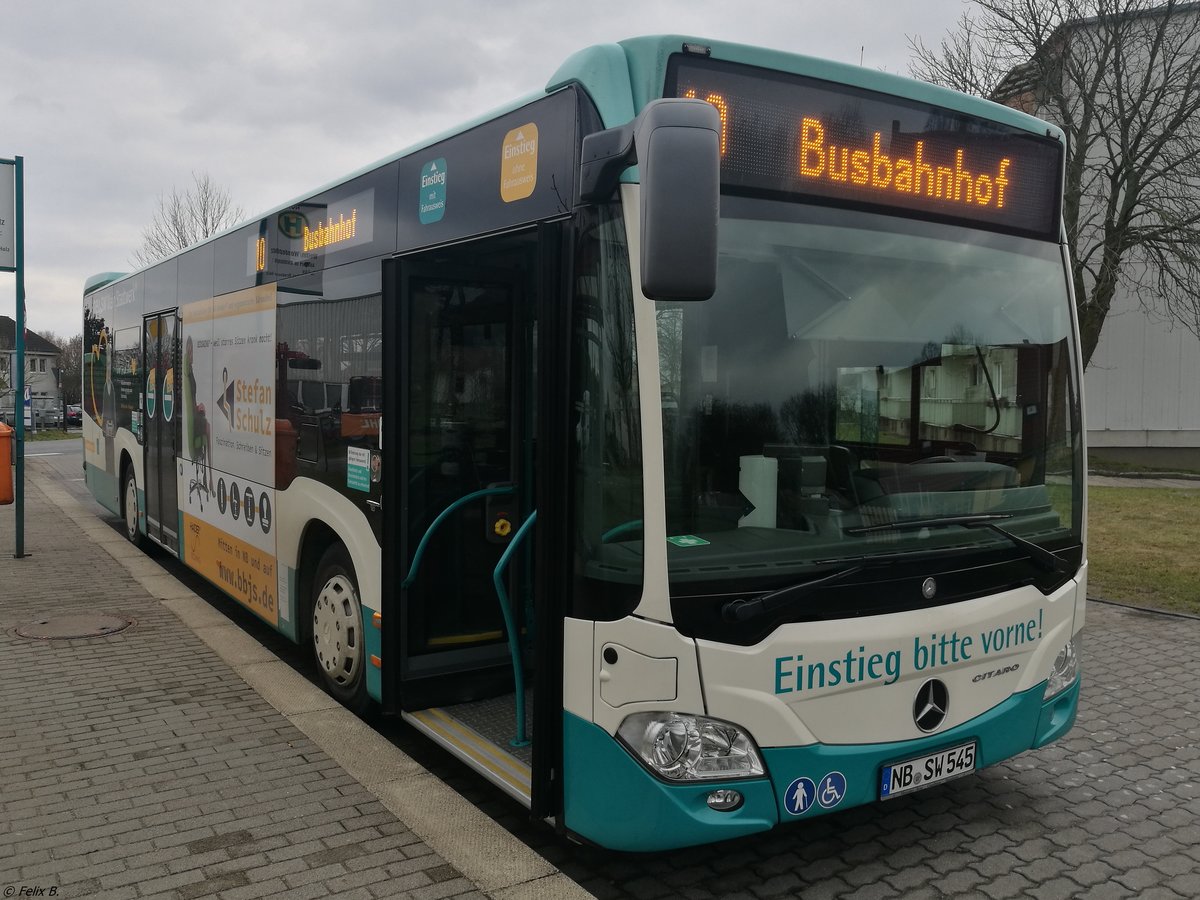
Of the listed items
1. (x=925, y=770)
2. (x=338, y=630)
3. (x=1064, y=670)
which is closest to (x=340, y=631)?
(x=338, y=630)

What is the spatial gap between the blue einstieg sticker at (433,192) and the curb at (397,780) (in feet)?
7.84

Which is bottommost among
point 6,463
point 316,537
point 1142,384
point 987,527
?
point 316,537

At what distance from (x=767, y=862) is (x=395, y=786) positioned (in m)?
1.54

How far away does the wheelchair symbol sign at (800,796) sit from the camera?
3201 millimetres

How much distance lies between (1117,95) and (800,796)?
761 inches

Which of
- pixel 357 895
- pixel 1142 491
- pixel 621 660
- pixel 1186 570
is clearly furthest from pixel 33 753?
pixel 1142 491

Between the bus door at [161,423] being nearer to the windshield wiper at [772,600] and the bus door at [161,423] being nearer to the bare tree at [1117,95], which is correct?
the windshield wiper at [772,600]

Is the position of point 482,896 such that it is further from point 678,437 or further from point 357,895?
point 678,437

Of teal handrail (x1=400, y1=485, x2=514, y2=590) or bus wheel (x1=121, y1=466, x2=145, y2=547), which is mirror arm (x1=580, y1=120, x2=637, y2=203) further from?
bus wheel (x1=121, y1=466, x2=145, y2=547)

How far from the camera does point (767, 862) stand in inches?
147

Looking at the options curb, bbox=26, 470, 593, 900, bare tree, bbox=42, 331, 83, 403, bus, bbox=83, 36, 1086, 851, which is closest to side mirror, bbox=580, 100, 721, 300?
bus, bbox=83, 36, 1086, 851

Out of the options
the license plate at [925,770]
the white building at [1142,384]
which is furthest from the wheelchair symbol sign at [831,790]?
the white building at [1142,384]

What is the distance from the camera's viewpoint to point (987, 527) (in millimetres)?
3594

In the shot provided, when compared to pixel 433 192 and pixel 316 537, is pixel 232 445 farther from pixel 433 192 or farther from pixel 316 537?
pixel 433 192
